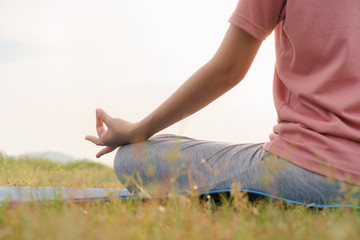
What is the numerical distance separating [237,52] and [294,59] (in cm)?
24

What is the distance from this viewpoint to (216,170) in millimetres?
1886

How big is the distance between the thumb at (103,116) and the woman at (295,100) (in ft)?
1.62

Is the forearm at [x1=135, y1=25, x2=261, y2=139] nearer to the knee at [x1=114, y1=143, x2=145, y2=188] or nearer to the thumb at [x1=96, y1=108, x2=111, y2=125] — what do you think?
the knee at [x1=114, y1=143, x2=145, y2=188]

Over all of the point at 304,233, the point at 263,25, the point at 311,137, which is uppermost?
the point at 263,25

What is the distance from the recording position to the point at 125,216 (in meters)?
1.39

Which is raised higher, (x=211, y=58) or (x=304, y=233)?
(x=211, y=58)

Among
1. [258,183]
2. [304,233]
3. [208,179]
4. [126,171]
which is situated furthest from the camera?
[126,171]

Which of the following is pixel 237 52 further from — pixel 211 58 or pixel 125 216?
pixel 125 216

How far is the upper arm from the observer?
1785 mm

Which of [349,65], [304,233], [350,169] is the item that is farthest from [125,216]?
[349,65]

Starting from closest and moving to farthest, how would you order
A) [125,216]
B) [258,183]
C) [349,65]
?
[125,216], [349,65], [258,183]

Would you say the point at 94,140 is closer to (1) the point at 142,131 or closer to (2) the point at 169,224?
(1) the point at 142,131

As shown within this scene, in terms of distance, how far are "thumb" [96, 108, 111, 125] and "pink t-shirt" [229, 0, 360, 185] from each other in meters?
0.94

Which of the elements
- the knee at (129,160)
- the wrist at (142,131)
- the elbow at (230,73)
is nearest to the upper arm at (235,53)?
the elbow at (230,73)
